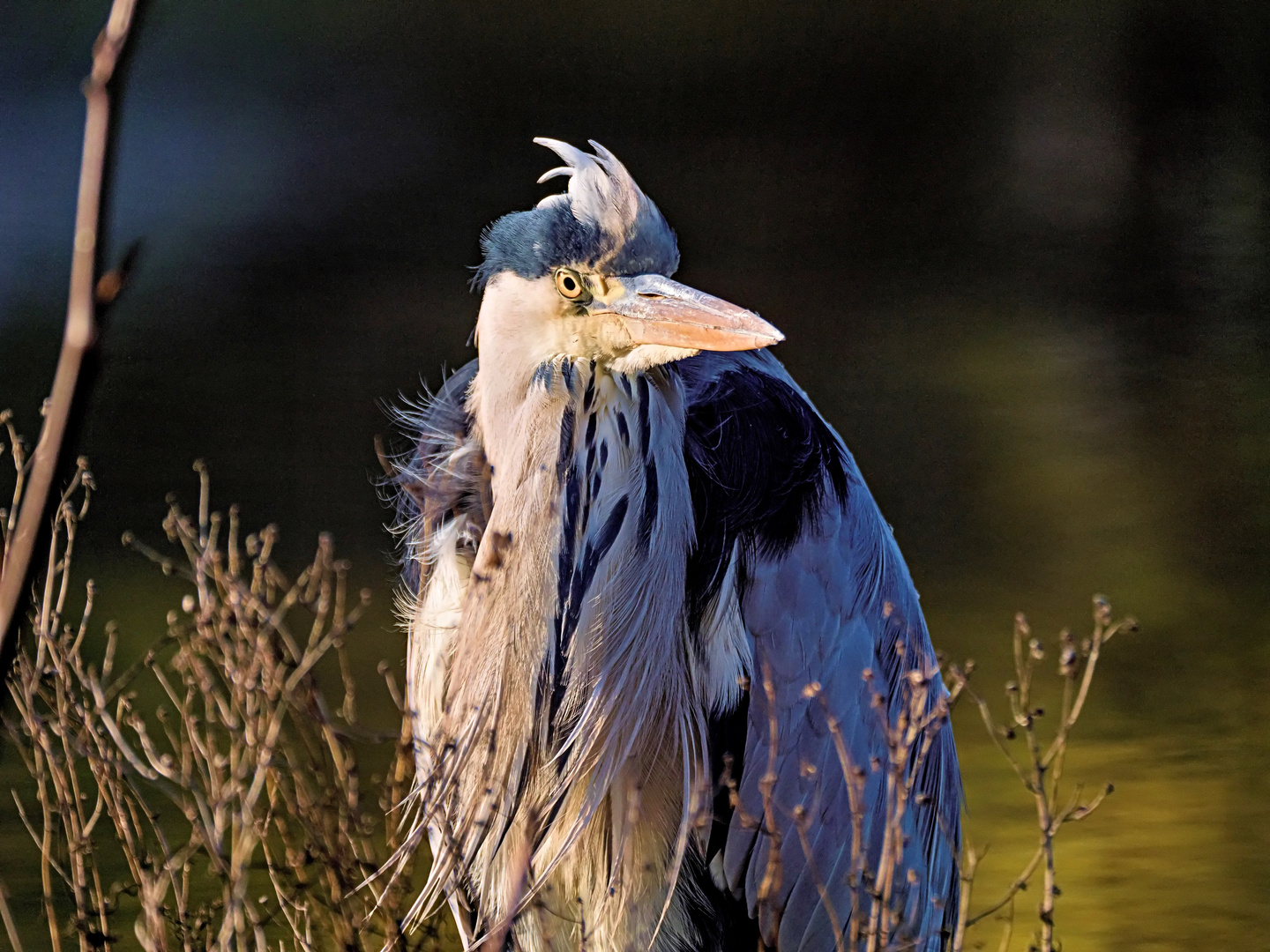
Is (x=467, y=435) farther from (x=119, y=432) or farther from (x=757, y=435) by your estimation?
(x=119, y=432)

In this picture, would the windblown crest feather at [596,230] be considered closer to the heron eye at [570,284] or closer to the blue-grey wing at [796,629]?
the heron eye at [570,284]

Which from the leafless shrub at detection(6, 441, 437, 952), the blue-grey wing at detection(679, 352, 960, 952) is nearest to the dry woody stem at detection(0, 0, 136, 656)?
the leafless shrub at detection(6, 441, 437, 952)

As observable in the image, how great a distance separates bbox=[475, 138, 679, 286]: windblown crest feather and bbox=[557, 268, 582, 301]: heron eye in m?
0.01

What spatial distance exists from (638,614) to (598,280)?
1.10 feet

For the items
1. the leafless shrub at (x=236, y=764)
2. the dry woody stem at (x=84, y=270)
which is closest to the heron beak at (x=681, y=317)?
the leafless shrub at (x=236, y=764)

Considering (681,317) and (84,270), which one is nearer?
(84,270)

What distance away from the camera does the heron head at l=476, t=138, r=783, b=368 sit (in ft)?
4.29

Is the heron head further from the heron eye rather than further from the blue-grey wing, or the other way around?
the blue-grey wing

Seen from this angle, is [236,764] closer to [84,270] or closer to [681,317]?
[681,317]

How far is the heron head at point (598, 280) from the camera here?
1308mm

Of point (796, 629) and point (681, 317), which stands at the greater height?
point (681, 317)

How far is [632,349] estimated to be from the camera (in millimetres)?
1337

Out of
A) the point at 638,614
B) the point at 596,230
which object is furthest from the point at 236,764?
the point at 596,230

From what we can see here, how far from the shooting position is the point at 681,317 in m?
Answer: 1.29
